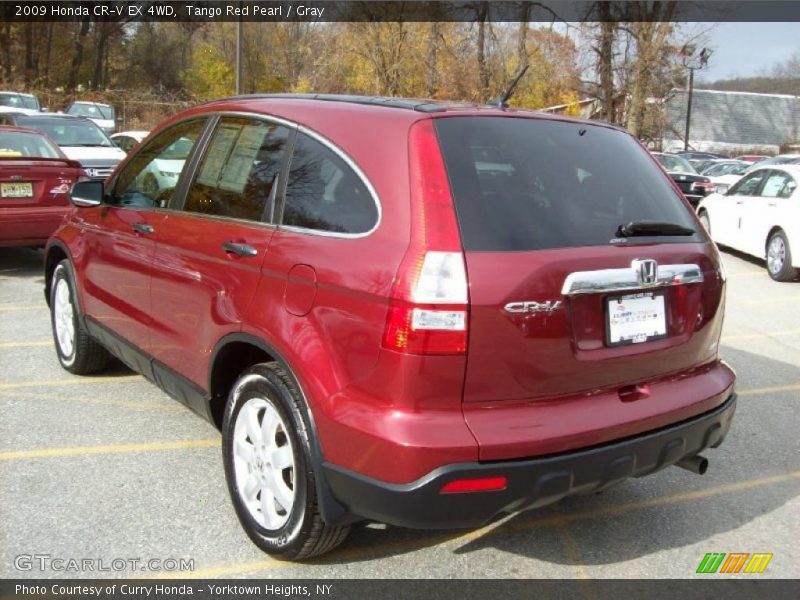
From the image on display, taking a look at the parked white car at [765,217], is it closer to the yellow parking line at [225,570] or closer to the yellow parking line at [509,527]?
the yellow parking line at [509,527]

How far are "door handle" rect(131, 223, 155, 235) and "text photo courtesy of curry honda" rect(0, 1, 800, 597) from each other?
0.7 inches

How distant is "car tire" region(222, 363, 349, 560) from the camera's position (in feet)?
8.75

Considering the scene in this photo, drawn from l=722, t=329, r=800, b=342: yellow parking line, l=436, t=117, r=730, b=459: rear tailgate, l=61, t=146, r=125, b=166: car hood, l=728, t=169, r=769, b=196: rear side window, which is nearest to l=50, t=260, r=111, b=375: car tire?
l=436, t=117, r=730, b=459: rear tailgate

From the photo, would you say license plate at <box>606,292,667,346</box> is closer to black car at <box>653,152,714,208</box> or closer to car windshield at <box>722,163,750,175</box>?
black car at <box>653,152,714,208</box>

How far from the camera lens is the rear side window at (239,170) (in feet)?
10.1

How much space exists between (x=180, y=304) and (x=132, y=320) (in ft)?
2.26

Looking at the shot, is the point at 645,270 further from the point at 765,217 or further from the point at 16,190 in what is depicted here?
the point at 765,217

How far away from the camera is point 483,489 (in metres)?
2.36

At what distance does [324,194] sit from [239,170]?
2.29ft

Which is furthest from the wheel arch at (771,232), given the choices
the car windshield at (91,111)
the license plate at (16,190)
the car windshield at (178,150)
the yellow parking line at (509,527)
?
the car windshield at (91,111)

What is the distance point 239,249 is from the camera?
2998 millimetres

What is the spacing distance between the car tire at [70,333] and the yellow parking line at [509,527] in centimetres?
244

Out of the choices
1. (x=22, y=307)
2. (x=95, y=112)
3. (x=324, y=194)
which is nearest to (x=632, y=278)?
(x=324, y=194)
